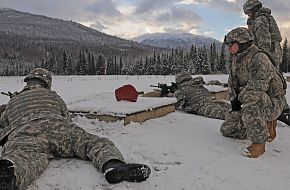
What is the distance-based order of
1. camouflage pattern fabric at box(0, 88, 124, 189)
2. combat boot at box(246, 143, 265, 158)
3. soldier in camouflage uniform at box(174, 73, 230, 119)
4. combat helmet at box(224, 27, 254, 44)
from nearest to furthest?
camouflage pattern fabric at box(0, 88, 124, 189)
combat boot at box(246, 143, 265, 158)
combat helmet at box(224, 27, 254, 44)
soldier in camouflage uniform at box(174, 73, 230, 119)

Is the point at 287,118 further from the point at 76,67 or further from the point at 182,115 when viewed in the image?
the point at 76,67

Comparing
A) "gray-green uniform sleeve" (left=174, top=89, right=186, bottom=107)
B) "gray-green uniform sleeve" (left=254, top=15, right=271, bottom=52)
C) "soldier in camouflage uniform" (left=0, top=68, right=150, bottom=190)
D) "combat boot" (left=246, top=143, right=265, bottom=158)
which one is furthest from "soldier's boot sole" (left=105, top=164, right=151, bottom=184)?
"gray-green uniform sleeve" (left=174, top=89, right=186, bottom=107)

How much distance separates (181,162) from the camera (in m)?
4.02

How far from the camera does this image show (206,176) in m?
3.61

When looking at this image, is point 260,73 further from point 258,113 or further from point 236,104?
point 236,104

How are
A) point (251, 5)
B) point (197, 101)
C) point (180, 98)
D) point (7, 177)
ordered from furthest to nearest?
point (180, 98) < point (197, 101) < point (251, 5) < point (7, 177)

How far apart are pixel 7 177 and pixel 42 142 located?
1030 mm

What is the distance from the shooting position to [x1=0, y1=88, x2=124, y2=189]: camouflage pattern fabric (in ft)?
11.3

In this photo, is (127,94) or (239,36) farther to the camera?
(127,94)

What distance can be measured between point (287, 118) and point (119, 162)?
11.9 ft

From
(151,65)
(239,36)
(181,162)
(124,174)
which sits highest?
(239,36)

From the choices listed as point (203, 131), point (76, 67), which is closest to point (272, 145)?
point (203, 131)

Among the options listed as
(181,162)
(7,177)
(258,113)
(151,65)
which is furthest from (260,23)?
(151,65)

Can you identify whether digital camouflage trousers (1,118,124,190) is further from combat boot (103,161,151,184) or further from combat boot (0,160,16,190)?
combat boot (0,160,16,190)
